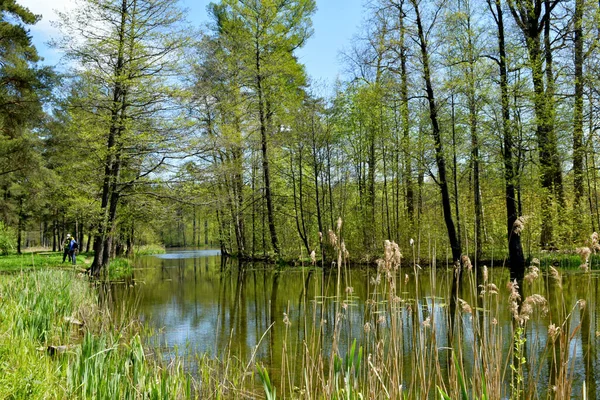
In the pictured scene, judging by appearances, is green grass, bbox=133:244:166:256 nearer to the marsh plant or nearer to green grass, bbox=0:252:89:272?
green grass, bbox=0:252:89:272

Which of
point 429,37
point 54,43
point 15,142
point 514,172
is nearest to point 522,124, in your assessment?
point 514,172

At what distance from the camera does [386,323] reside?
629 cm

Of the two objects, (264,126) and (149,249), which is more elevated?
(264,126)

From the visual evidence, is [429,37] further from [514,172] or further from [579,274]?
[579,274]

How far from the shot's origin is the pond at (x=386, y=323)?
2.88 m

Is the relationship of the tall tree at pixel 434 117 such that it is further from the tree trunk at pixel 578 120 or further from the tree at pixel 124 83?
the tree at pixel 124 83

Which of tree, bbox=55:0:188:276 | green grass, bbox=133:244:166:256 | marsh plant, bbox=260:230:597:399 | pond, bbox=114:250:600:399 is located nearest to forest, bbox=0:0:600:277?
tree, bbox=55:0:188:276

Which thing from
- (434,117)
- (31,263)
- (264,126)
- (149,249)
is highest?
(264,126)

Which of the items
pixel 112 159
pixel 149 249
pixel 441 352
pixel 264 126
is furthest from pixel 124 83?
pixel 149 249

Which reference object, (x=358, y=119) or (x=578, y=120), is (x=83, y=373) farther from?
(x=358, y=119)

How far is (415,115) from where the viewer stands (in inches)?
717

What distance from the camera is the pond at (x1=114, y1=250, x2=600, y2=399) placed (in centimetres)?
288

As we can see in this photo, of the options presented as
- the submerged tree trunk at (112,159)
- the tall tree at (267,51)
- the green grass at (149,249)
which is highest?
the tall tree at (267,51)

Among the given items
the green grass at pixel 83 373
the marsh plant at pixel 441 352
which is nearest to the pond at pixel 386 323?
the marsh plant at pixel 441 352
